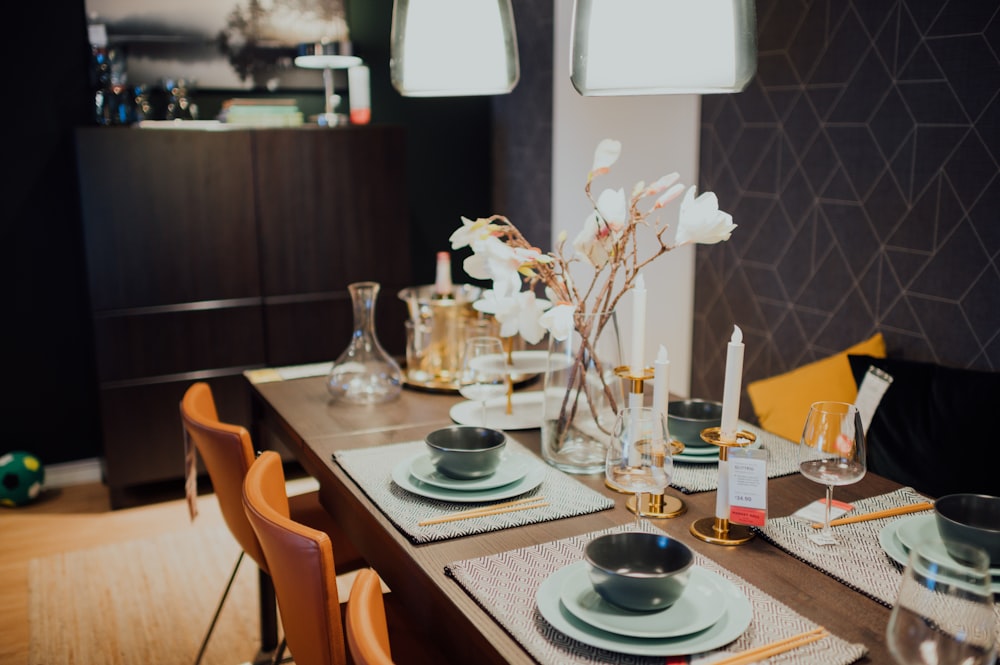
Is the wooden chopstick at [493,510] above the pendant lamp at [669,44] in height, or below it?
below

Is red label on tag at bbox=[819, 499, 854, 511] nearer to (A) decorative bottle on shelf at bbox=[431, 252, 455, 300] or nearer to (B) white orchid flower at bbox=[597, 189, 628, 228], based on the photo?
(B) white orchid flower at bbox=[597, 189, 628, 228]

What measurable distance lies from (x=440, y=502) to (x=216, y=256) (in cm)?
257

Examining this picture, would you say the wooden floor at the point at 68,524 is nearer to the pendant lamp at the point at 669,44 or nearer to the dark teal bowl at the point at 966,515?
the pendant lamp at the point at 669,44

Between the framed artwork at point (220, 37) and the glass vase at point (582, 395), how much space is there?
9.74 feet

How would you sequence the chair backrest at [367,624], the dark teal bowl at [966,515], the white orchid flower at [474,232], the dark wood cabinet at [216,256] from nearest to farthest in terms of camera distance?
1. the chair backrest at [367,624]
2. the dark teal bowl at [966,515]
3. the white orchid flower at [474,232]
4. the dark wood cabinet at [216,256]

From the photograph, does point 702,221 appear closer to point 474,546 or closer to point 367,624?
point 474,546

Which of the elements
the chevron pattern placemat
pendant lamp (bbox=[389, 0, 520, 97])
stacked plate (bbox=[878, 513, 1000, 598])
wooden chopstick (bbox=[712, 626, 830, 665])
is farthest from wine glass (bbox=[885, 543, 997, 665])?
pendant lamp (bbox=[389, 0, 520, 97])

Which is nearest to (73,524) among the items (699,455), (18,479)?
(18,479)

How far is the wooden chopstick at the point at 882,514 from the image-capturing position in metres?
1.57

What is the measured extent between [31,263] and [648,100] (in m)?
2.68

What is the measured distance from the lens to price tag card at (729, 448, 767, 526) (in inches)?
58.4

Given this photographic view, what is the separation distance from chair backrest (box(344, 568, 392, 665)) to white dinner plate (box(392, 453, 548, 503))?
0.44 meters

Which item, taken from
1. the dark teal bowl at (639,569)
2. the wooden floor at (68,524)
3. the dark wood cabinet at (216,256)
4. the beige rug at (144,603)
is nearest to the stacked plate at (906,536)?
the dark teal bowl at (639,569)

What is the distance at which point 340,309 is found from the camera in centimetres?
420
